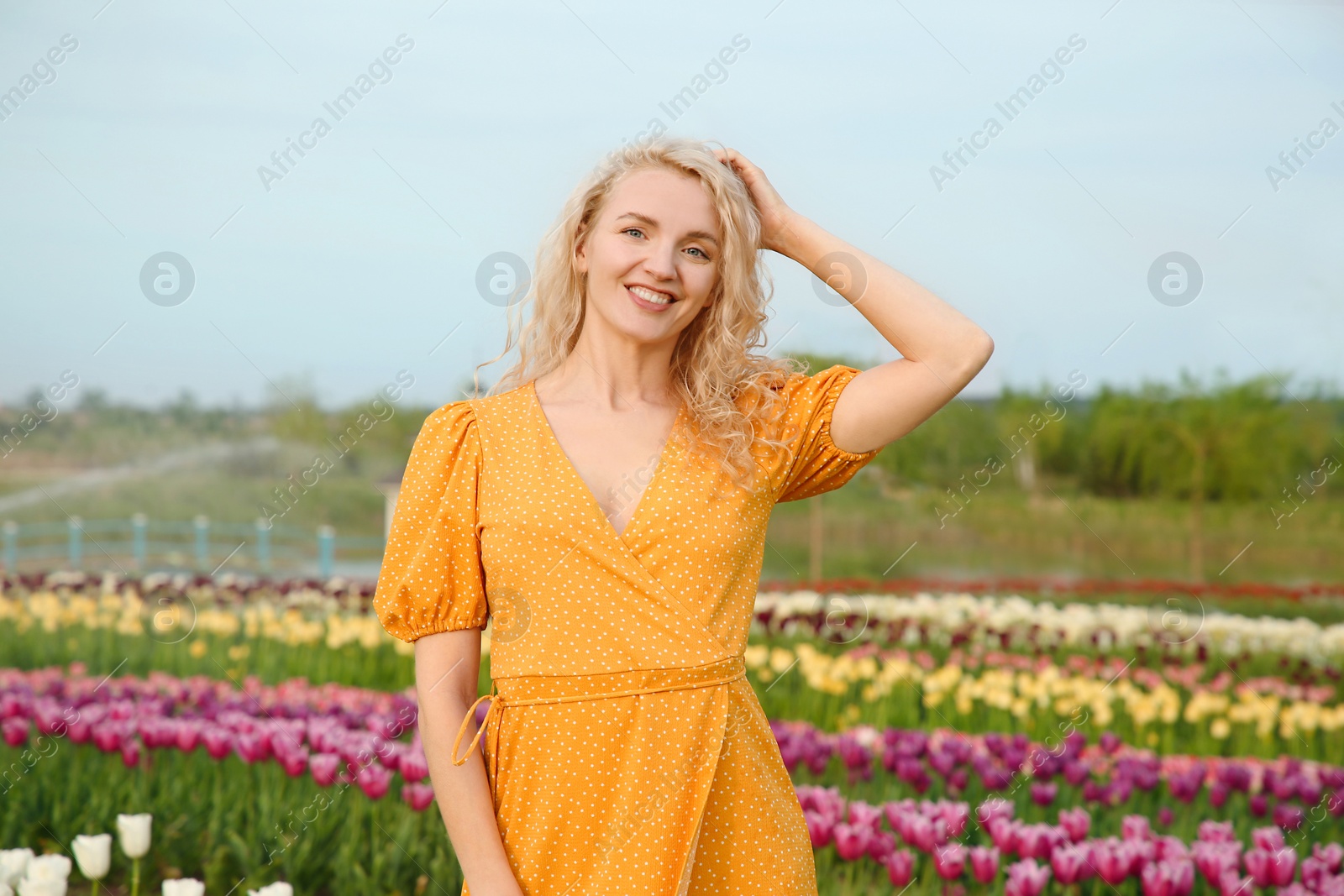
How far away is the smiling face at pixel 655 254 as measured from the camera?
1.34m

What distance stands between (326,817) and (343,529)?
7.16 m

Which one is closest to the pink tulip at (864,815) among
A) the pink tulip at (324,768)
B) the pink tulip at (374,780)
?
the pink tulip at (374,780)

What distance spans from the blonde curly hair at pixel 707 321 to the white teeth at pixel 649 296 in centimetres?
Answer: 10

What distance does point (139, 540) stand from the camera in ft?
28.5

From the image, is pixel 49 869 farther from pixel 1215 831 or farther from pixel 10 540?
pixel 10 540

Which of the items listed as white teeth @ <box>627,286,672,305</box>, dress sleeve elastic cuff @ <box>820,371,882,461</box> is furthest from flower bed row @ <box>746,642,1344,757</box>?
white teeth @ <box>627,286,672,305</box>

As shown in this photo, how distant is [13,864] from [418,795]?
2.59ft

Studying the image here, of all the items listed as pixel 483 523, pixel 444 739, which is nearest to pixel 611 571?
pixel 483 523

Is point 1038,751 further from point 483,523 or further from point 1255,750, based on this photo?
point 483,523

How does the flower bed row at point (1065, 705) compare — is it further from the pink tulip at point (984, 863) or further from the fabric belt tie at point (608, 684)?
the fabric belt tie at point (608, 684)

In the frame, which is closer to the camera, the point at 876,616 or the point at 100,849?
the point at 100,849

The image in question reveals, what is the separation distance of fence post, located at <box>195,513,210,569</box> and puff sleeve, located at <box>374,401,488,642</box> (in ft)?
26.7

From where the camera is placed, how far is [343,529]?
930cm

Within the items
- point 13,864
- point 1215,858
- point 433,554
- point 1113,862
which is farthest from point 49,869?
point 1215,858
